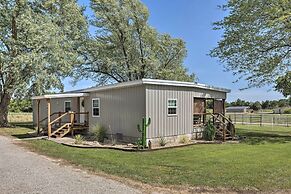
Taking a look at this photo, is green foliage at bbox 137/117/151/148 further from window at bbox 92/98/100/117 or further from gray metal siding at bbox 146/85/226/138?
window at bbox 92/98/100/117

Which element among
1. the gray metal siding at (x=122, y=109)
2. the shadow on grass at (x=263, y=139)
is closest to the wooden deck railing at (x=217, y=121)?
the shadow on grass at (x=263, y=139)

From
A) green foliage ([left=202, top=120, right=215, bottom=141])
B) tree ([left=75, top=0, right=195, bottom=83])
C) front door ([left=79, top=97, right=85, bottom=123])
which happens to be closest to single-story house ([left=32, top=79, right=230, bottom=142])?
green foliage ([left=202, top=120, right=215, bottom=141])

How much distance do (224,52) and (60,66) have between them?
44.7 ft

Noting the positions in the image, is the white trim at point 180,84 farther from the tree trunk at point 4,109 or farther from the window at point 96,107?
the tree trunk at point 4,109

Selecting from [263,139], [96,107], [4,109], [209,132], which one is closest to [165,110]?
[209,132]

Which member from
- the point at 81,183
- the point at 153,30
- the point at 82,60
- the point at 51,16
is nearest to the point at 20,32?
the point at 51,16

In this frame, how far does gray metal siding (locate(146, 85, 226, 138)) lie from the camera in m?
14.0

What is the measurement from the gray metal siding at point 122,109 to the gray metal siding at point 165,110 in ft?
1.64

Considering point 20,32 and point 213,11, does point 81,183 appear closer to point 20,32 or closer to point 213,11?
point 213,11

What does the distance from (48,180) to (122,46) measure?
76.6 ft

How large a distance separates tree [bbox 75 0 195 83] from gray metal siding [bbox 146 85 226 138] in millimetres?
13298

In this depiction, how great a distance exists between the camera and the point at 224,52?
816 inches

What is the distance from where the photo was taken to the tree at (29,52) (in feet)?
77.1

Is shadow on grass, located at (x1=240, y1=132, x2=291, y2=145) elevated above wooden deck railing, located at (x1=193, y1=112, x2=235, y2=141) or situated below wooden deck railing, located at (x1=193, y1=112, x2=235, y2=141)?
below
